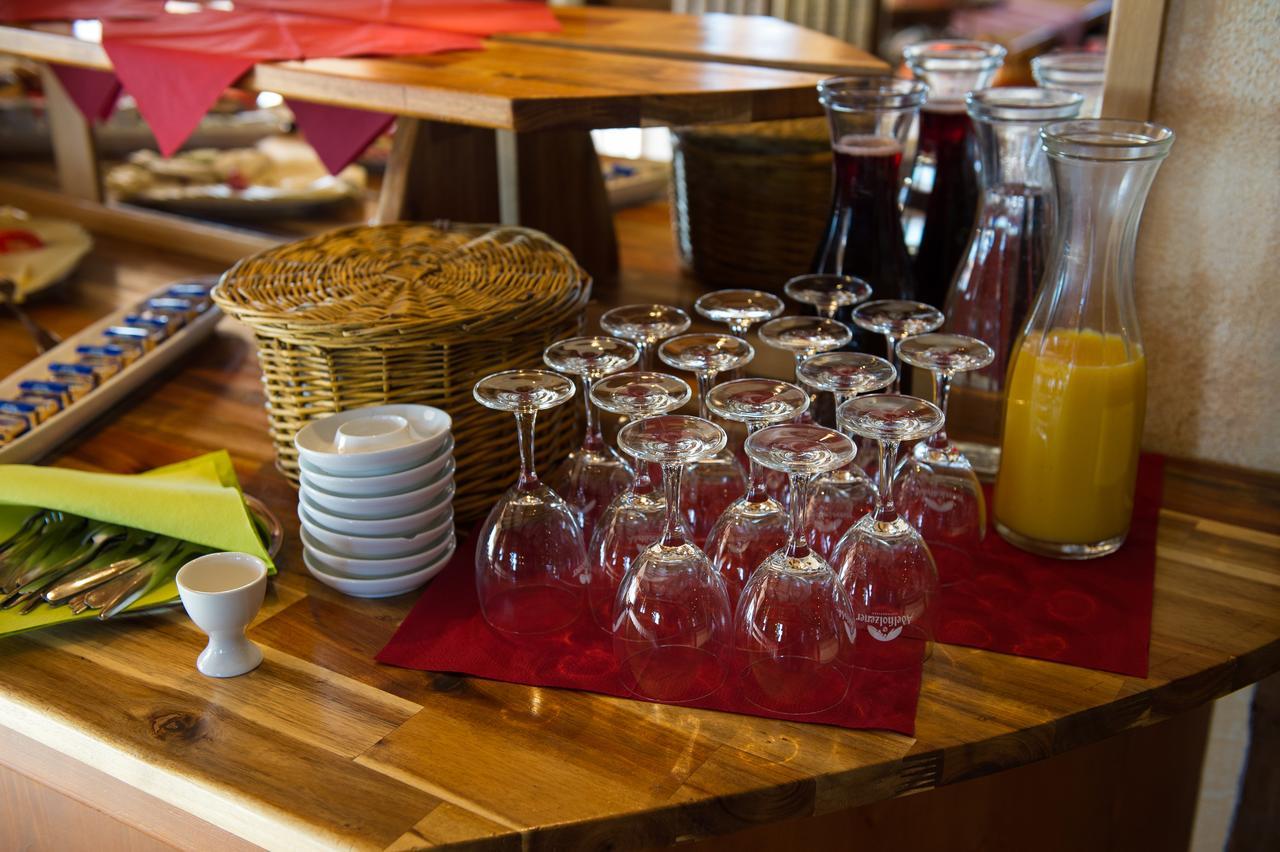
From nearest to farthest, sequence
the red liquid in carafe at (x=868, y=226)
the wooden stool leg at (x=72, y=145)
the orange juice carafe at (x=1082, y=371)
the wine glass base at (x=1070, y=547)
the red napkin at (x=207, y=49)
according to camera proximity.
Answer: the orange juice carafe at (x=1082, y=371) → the wine glass base at (x=1070, y=547) → the red liquid in carafe at (x=868, y=226) → the red napkin at (x=207, y=49) → the wooden stool leg at (x=72, y=145)

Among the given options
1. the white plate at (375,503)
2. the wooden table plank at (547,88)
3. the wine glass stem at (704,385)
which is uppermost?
the wooden table plank at (547,88)

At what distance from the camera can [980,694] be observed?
996 mm

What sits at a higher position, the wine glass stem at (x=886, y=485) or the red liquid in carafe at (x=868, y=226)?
the red liquid in carafe at (x=868, y=226)

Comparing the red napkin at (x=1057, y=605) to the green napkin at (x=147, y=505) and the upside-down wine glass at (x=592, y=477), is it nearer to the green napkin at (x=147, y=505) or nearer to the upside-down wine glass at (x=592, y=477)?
the upside-down wine glass at (x=592, y=477)

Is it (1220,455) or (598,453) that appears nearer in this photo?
(598,453)

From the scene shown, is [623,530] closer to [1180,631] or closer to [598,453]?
[598,453]

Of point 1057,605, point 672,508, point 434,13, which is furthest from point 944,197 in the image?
point 434,13

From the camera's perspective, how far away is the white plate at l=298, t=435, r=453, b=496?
1095 millimetres

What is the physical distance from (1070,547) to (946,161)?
0.49 meters

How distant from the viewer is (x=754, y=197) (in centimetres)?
174

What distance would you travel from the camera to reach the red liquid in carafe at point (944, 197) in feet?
4.66

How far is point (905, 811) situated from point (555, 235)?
1062 mm

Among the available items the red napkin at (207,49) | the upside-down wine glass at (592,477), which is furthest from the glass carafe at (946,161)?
the red napkin at (207,49)

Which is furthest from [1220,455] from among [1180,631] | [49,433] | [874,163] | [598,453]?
[49,433]
